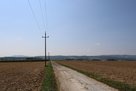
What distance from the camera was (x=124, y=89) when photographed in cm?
1609

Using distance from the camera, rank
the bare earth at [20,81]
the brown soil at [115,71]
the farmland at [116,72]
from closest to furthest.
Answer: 1. the bare earth at [20,81]
2. the farmland at [116,72]
3. the brown soil at [115,71]

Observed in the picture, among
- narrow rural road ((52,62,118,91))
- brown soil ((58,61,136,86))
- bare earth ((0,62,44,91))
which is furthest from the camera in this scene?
brown soil ((58,61,136,86))

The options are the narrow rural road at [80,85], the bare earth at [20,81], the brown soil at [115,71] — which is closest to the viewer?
the narrow rural road at [80,85]

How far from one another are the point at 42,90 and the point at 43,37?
50.8m

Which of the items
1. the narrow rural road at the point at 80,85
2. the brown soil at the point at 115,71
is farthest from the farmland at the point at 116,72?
the narrow rural road at the point at 80,85

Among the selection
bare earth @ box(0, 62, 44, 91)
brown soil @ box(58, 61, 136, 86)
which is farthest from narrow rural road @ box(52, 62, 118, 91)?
brown soil @ box(58, 61, 136, 86)

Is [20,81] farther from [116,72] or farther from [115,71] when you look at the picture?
[115,71]

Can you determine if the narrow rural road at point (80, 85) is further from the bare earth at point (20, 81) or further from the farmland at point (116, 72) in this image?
the farmland at point (116, 72)

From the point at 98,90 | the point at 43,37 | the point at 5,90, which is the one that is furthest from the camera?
the point at 43,37

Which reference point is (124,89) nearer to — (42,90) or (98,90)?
(98,90)

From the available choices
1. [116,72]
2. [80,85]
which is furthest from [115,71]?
[80,85]

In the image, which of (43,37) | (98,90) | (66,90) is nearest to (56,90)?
(66,90)

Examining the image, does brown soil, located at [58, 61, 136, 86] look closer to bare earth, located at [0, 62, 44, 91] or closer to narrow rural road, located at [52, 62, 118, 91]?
narrow rural road, located at [52, 62, 118, 91]

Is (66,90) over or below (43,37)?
below
